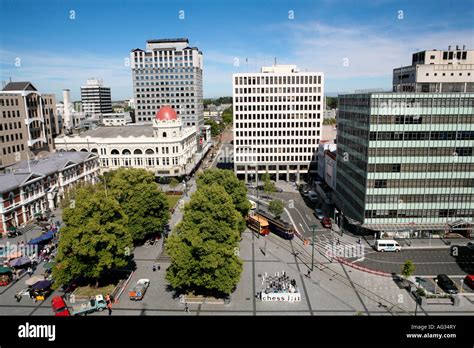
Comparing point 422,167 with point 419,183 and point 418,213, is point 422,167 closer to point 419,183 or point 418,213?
point 419,183

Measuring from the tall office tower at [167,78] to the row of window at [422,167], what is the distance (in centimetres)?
Result: 7296

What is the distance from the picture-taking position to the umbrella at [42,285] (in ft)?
93.6

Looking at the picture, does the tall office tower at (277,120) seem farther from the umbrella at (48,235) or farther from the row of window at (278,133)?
the umbrella at (48,235)

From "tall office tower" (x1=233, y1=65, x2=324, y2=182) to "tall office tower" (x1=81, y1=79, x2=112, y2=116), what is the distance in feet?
412

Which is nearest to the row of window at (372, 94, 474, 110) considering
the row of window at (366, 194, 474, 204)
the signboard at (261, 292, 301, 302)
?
the row of window at (366, 194, 474, 204)

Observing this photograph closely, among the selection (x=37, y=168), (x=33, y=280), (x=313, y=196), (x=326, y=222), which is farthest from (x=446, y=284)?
(x=37, y=168)

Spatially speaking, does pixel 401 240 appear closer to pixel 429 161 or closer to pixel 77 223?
pixel 429 161

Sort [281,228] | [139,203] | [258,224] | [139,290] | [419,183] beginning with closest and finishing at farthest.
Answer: [139,290], [139,203], [419,183], [281,228], [258,224]

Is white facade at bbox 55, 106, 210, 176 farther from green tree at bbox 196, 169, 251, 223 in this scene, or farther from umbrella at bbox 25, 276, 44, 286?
umbrella at bbox 25, 276, 44, 286

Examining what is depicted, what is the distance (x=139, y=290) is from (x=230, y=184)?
18.3 meters

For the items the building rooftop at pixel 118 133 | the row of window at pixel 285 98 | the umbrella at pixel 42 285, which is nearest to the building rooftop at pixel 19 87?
the building rooftop at pixel 118 133

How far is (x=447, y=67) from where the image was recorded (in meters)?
41.1

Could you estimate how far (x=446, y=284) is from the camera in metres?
29.7
